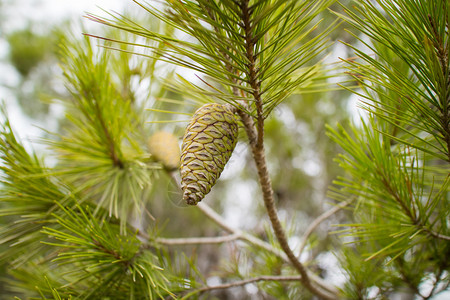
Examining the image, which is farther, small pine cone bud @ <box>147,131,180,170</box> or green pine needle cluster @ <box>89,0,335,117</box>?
small pine cone bud @ <box>147,131,180,170</box>

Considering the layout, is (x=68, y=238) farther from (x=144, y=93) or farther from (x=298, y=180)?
(x=298, y=180)

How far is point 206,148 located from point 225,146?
0.11 feet

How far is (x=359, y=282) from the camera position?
74 centimetres

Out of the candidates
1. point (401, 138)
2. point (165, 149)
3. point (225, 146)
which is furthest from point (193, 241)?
point (401, 138)

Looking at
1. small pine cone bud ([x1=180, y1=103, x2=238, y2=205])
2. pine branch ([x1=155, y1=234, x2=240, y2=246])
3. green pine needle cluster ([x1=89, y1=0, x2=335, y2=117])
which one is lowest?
pine branch ([x1=155, y1=234, x2=240, y2=246])

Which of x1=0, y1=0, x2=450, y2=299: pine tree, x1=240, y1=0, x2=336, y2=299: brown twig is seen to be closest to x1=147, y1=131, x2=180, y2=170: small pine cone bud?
x1=0, y1=0, x2=450, y2=299: pine tree

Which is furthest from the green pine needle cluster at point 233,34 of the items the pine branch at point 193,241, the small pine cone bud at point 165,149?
the pine branch at point 193,241

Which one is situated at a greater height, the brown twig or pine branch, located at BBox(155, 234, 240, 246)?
the brown twig

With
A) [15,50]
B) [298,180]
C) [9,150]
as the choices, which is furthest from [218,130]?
[15,50]

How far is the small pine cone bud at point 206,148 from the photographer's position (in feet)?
1.35

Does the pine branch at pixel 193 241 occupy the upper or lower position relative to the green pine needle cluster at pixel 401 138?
lower

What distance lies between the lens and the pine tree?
0.41 m

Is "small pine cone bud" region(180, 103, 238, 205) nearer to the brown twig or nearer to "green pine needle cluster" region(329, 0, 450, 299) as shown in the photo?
the brown twig

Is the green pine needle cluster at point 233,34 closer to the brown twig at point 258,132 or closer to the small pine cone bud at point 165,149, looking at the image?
the brown twig at point 258,132
